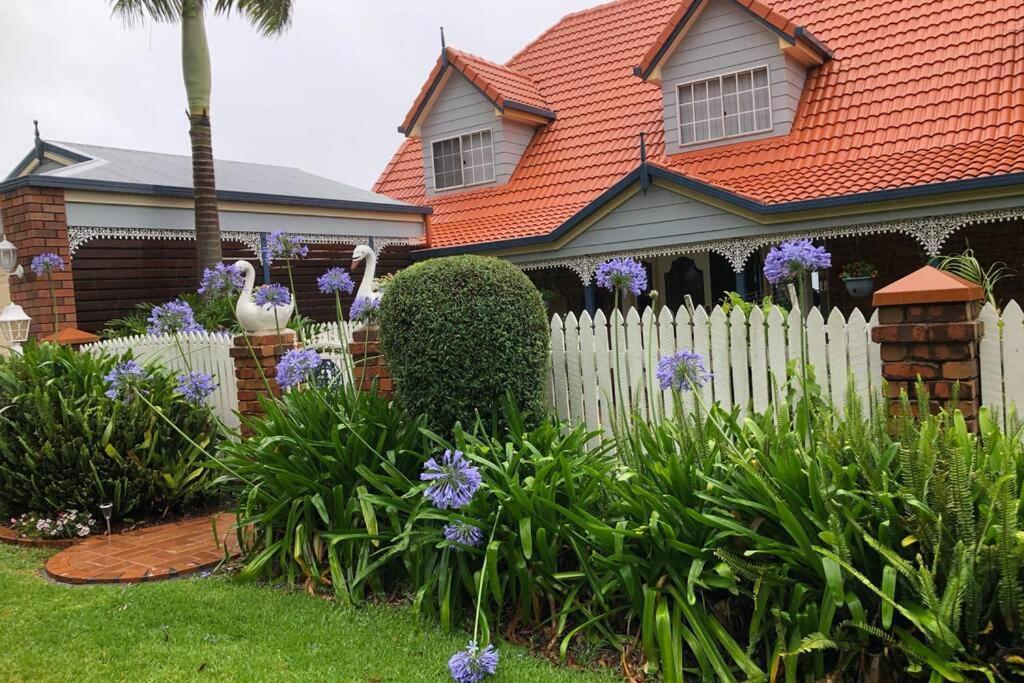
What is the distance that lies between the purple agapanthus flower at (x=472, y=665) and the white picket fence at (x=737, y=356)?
166 cm

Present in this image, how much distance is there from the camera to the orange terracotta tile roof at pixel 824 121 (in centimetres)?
1057

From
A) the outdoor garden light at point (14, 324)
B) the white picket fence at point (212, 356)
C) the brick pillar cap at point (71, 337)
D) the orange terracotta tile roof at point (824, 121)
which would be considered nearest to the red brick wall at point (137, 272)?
the outdoor garden light at point (14, 324)

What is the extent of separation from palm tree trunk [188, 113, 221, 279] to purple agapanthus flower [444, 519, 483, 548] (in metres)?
7.23

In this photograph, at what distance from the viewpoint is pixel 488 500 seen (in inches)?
158

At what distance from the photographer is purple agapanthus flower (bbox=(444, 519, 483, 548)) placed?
3646 millimetres

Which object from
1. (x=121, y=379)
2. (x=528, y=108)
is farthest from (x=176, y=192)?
(x=528, y=108)

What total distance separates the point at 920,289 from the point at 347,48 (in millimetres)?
13635

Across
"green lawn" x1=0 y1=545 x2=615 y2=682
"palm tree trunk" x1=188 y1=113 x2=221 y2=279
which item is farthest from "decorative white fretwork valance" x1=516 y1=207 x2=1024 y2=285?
"green lawn" x1=0 y1=545 x2=615 y2=682

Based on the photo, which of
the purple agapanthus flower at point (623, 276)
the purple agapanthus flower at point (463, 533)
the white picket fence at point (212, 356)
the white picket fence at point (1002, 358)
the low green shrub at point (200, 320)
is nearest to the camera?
the purple agapanthus flower at point (463, 533)

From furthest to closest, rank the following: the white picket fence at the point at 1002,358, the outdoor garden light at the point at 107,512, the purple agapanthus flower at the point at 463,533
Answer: the outdoor garden light at the point at 107,512 < the white picket fence at the point at 1002,358 < the purple agapanthus flower at the point at 463,533

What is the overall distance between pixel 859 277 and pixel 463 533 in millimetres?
9289

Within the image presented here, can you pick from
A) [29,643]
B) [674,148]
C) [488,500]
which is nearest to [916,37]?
[674,148]

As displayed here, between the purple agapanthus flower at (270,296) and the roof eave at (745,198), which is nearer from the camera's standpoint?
the purple agapanthus flower at (270,296)

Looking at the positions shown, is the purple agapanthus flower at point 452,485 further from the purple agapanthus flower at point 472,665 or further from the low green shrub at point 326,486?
the low green shrub at point 326,486
